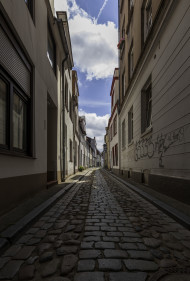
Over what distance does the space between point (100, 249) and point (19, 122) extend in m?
3.79

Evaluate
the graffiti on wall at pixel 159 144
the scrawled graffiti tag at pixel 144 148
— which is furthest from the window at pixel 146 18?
the graffiti on wall at pixel 159 144

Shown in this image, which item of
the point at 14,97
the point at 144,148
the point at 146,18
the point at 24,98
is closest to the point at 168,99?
the point at 144,148

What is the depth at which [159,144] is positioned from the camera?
6.60m

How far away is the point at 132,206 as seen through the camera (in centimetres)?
495

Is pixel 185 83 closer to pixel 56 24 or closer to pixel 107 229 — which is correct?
pixel 107 229

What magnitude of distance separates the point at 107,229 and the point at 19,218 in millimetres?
1504

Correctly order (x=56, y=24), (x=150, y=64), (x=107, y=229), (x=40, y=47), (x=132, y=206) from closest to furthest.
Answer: (x=107, y=229) < (x=132, y=206) < (x=40, y=47) < (x=150, y=64) < (x=56, y=24)

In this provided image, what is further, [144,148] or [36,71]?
[144,148]

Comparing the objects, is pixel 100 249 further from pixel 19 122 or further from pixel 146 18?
pixel 146 18

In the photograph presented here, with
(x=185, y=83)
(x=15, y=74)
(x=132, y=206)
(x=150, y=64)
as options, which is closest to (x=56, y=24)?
(x=150, y=64)

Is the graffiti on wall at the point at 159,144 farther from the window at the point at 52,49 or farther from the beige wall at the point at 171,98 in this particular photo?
the window at the point at 52,49

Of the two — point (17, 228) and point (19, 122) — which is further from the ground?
point (19, 122)

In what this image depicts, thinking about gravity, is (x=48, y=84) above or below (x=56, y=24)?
below

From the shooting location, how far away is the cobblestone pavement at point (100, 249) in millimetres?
2008
